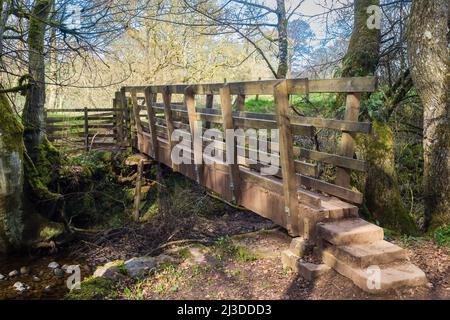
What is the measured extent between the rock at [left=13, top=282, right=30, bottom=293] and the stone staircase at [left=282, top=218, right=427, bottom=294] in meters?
4.28

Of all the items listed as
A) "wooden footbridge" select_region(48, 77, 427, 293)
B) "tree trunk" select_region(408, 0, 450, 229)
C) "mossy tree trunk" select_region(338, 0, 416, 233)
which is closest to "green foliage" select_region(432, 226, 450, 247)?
"tree trunk" select_region(408, 0, 450, 229)

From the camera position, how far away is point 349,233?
3.86 m

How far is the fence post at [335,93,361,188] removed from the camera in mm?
3904

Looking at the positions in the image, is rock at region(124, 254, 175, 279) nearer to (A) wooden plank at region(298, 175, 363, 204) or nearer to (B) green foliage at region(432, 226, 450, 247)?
(A) wooden plank at region(298, 175, 363, 204)

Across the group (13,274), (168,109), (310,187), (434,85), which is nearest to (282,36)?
(168,109)

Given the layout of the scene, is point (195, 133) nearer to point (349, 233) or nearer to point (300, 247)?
point (300, 247)

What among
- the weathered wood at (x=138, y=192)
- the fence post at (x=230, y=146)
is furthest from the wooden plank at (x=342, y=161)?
the weathered wood at (x=138, y=192)

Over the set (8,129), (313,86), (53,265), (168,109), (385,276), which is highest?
(313,86)

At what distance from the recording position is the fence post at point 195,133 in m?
6.05

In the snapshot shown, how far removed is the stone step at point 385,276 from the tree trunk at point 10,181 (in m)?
6.32

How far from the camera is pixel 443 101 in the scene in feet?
17.8

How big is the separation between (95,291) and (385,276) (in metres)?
3.07

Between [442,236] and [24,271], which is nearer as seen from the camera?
[442,236]
